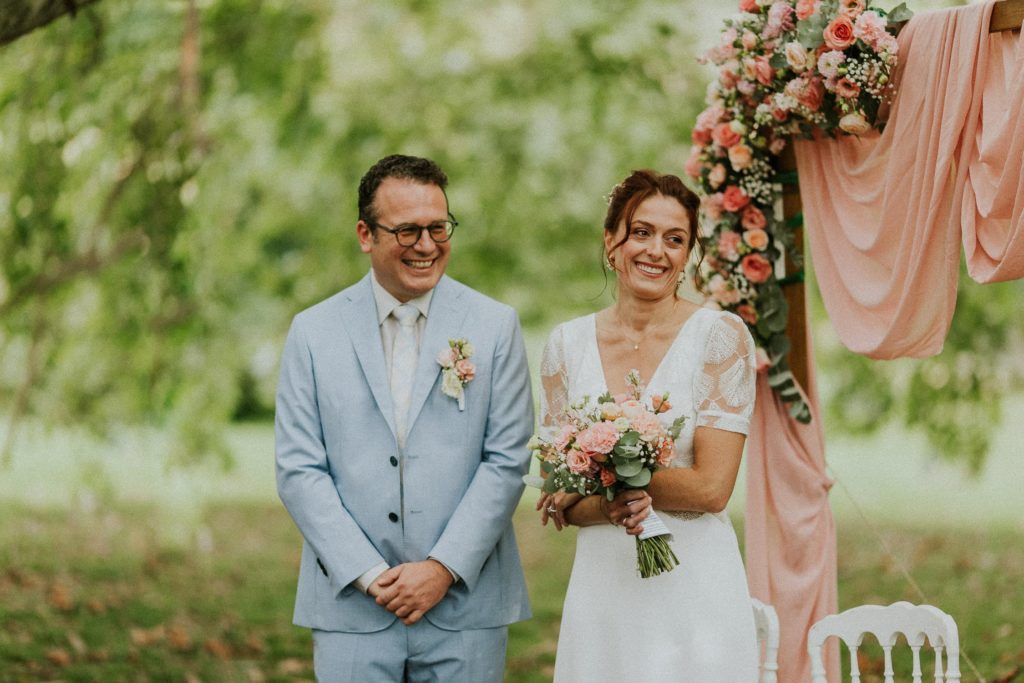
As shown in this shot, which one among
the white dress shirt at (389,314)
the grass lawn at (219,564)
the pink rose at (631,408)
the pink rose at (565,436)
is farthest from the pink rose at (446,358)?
the grass lawn at (219,564)

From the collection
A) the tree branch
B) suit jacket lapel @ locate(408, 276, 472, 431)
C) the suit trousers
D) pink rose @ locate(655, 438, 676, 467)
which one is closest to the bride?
pink rose @ locate(655, 438, 676, 467)

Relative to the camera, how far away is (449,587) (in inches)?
126

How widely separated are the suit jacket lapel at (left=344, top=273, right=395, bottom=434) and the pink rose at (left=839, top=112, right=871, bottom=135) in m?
1.57

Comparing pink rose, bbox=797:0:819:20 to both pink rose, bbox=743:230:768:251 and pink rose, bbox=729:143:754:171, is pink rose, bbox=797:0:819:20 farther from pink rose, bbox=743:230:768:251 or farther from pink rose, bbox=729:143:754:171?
pink rose, bbox=743:230:768:251

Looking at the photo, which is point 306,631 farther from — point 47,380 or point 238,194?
point 238,194

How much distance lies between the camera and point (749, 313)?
4.23m

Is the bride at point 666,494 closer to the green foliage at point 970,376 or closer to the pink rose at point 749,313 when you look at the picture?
the pink rose at point 749,313

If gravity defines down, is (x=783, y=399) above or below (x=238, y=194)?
below

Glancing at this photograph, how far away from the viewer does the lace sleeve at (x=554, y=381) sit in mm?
3221

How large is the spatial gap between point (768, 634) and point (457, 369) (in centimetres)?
116

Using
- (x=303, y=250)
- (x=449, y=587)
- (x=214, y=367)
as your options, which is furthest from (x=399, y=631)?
(x=303, y=250)

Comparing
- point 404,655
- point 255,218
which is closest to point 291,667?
point 255,218

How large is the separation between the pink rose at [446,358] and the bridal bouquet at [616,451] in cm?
39

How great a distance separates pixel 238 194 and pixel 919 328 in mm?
6302
